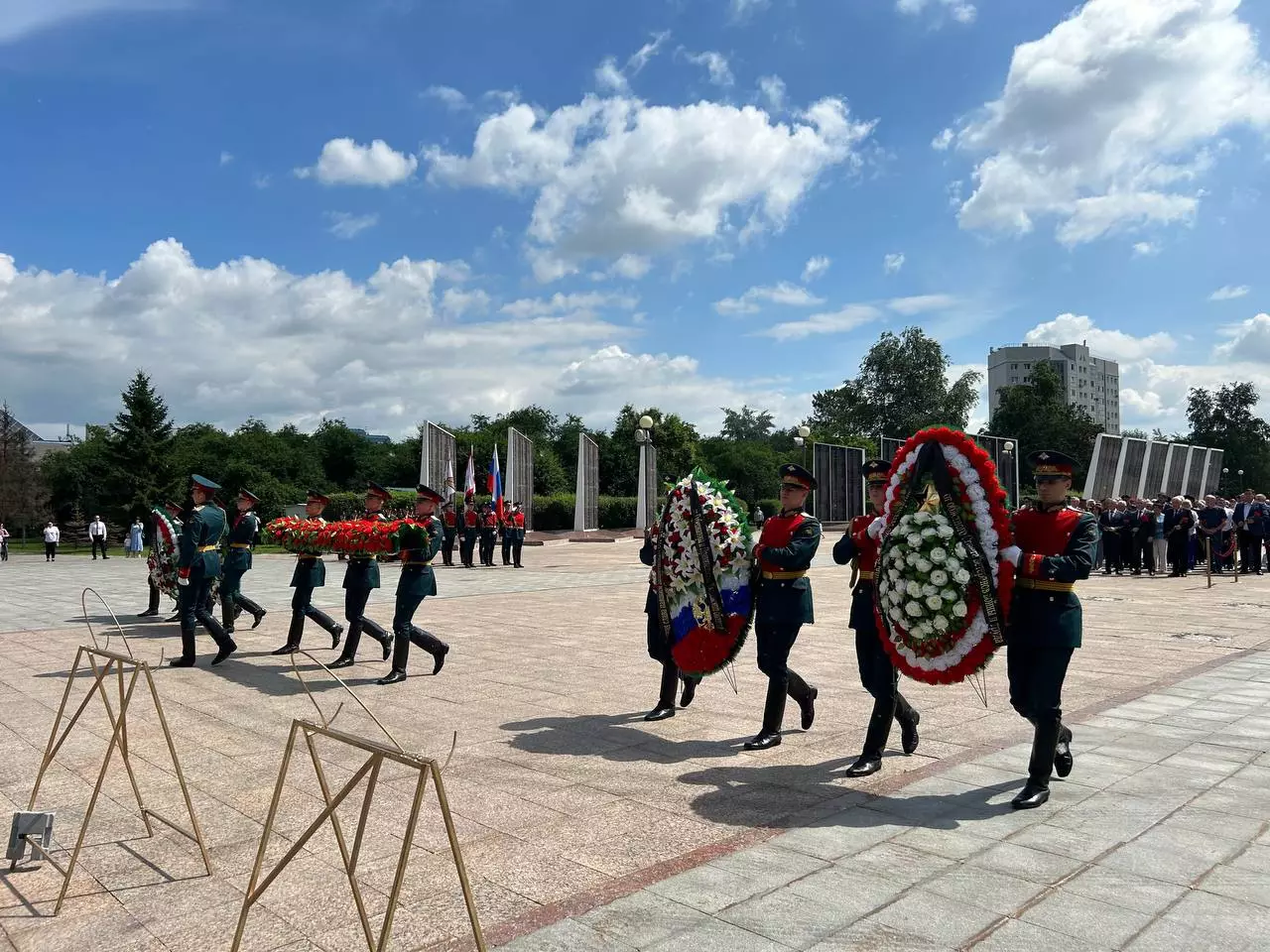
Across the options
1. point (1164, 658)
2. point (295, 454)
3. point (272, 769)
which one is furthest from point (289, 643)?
point (295, 454)

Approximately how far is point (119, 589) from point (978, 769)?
62.5ft

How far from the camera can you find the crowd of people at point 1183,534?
23.0m

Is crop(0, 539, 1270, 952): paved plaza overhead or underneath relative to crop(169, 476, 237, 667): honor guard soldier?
underneath

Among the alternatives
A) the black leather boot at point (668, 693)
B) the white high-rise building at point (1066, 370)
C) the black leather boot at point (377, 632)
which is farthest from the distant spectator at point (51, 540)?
the white high-rise building at point (1066, 370)

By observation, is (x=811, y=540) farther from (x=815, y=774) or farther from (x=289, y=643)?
(x=289, y=643)

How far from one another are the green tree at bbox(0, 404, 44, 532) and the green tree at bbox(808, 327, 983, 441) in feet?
188

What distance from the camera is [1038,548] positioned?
219 inches

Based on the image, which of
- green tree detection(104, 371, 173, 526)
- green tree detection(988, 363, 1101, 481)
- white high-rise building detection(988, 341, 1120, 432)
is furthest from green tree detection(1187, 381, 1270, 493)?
green tree detection(104, 371, 173, 526)

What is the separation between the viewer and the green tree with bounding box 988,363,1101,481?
78125 millimetres

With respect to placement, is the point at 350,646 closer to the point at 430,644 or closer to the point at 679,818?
the point at 430,644

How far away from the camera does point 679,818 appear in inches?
205

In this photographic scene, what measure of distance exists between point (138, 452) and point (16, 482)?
264 inches

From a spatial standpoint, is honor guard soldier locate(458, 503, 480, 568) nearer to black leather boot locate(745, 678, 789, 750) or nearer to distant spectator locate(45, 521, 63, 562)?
distant spectator locate(45, 521, 63, 562)

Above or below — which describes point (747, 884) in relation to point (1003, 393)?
below
